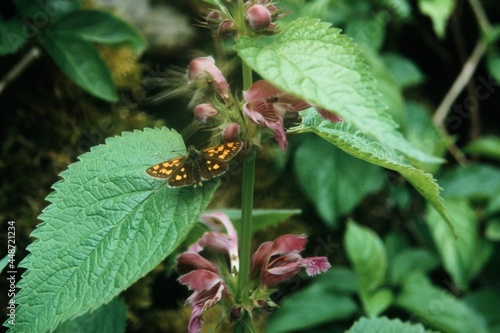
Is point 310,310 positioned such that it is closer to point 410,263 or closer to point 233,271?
point 410,263

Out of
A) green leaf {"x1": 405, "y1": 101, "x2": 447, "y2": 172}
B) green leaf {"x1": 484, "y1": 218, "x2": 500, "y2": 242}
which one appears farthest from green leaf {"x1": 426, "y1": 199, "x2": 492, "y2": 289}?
green leaf {"x1": 405, "y1": 101, "x2": 447, "y2": 172}

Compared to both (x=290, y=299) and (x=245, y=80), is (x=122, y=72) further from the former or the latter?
(x=245, y=80)

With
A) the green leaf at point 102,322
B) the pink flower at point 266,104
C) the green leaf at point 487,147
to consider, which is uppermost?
the pink flower at point 266,104

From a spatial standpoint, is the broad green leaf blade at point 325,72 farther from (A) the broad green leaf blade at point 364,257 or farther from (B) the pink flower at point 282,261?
(A) the broad green leaf blade at point 364,257

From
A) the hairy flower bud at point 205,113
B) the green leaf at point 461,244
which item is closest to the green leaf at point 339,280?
the green leaf at point 461,244

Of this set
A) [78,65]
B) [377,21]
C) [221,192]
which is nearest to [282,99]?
[78,65]
